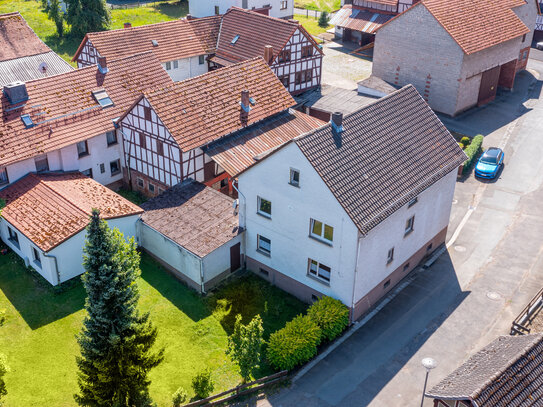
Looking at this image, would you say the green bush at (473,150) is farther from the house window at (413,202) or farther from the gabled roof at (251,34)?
the gabled roof at (251,34)

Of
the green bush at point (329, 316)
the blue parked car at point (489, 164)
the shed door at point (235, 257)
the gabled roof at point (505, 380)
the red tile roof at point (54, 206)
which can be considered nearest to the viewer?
the gabled roof at point (505, 380)

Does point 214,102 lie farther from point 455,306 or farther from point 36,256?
point 455,306

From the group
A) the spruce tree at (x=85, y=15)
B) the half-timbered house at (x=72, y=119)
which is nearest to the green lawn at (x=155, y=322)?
the half-timbered house at (x=72, y=119)

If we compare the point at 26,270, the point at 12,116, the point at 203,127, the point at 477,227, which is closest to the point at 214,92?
the point at 203,127

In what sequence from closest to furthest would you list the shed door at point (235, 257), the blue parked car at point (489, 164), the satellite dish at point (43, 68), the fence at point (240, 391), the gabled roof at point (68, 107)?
the fence at point (240, 391) < the shed door at point (235, 257) < the gabled roof at point (68, 107) < the blue parked car at point (489, 164) < the satellite dish at point (43, 68)

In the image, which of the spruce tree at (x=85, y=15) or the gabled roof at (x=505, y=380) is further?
the spruce tree at (x=85, y=15)

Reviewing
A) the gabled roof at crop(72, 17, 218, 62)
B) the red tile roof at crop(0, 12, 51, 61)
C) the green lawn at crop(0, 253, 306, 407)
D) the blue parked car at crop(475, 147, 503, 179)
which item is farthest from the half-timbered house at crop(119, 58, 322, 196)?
the red tile roof at crop(0, 12, 51, 61)

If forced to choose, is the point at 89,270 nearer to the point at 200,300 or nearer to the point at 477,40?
the point at 200,300

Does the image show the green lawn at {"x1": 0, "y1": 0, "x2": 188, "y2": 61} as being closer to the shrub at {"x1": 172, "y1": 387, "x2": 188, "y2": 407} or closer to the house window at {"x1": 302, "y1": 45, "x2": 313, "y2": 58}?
the house window at {"x1": 302, "y1": 45, "x2": 313, "y2": 58}
